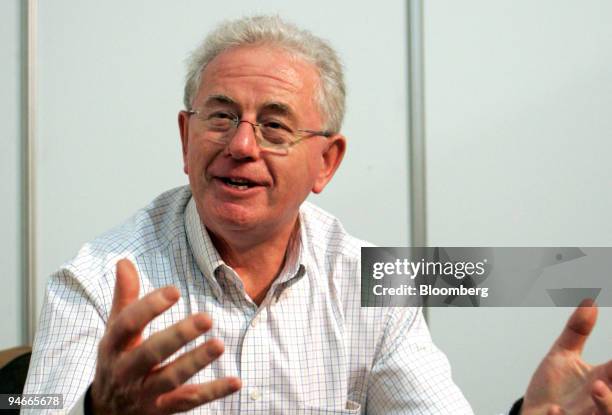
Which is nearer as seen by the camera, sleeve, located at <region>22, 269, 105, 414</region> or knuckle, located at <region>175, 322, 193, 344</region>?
knuckle, located at <region>175, 322, 193, 344</region>

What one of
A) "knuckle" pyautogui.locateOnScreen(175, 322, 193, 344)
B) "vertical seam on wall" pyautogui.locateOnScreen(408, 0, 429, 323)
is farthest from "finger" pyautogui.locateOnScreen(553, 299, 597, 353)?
"vertical seam on wall" pyautogui.locateOnScreen(408, 0, 429, 323)

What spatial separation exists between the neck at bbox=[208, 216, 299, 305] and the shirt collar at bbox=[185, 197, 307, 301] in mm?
26

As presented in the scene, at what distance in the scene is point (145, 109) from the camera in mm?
1780

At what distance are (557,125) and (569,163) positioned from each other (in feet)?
0.40

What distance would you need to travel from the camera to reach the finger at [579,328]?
0.77 m

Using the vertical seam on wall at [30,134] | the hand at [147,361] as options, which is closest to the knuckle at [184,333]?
the hand at [147,361]

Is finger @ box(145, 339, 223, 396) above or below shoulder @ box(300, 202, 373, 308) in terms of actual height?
below

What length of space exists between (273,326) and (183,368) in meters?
0.42

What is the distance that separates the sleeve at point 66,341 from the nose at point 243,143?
0.32 m

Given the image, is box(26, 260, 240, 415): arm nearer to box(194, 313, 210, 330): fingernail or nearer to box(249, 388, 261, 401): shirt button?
box(194, 313, 210, 330): fingernail

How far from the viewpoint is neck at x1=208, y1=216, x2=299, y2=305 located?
1080 mm

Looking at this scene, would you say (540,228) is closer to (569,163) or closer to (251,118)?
(569,163)

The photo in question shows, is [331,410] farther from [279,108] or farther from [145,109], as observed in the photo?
[145,109]

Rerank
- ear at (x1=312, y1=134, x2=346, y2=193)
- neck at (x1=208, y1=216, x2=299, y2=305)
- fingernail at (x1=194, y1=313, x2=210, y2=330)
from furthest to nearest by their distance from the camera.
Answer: ear at (x1=312, y1=134, x2=346, y2=193), neck at (x1=208, y1=216, x2=299, y2=305), fingernail at (x1=194, y1=313, x2=210, y2=330)
